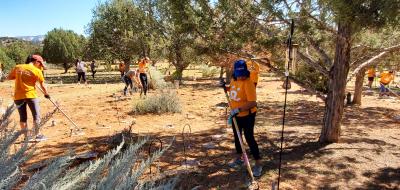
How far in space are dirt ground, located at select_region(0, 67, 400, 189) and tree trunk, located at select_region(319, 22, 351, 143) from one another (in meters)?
0.27

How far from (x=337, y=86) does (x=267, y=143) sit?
170 centimetres

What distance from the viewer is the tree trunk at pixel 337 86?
19.7 ft

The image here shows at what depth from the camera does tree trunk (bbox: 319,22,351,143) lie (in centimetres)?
600

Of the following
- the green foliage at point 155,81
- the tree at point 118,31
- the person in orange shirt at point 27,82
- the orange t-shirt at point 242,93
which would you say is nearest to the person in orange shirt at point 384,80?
the green foliage at point 155,81

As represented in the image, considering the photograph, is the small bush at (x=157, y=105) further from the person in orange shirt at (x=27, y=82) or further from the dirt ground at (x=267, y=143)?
the person in orange shirt at (x=27, y=82)

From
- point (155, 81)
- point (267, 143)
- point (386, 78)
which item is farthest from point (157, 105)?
point (386, 78)

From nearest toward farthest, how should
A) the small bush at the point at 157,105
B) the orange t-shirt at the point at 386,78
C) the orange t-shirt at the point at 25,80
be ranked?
the orange t-shirt at the point at 25,80 < the small bush at the point at 157,105 < the orange t-shirt at the point at 386,78

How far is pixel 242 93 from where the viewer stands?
5.59 metres

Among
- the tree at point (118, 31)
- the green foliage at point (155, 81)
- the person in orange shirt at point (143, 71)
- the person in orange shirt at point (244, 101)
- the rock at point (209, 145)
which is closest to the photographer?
the person in orange shirt at point (244, 101)

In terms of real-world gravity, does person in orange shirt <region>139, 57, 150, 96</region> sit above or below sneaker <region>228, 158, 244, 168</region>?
above

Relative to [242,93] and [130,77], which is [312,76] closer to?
[130,77]

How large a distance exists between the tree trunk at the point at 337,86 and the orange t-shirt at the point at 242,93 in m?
1.65

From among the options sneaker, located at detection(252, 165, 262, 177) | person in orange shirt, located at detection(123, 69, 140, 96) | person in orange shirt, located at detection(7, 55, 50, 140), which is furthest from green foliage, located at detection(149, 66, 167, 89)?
sneaker, located at detection(252, 165, 262, 177)

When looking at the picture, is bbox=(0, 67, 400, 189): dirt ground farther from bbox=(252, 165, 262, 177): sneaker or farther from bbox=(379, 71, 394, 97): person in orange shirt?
bbox=(379, 71, 394, 97): person in orange shirt
